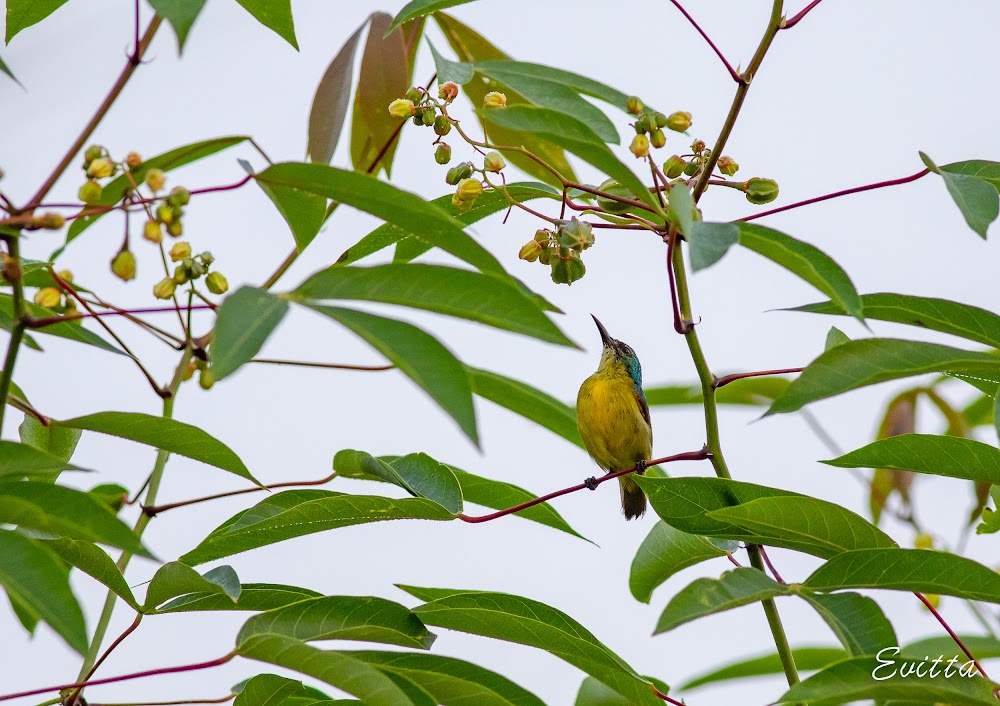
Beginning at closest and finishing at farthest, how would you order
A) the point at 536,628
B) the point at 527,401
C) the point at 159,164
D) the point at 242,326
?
the point at 242,326 → the point at 159,164 → the point at 536,628 → the point at 527,401

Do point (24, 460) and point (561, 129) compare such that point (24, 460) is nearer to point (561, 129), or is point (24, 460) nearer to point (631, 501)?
point (561, 129)

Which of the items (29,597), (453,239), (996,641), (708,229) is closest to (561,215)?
(453,239)

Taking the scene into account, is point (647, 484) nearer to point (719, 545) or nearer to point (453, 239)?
point (719, 545)

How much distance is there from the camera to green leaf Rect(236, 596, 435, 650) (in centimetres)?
162

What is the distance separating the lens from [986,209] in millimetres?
1549

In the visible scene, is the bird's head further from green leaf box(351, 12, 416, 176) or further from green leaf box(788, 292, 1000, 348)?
green leaf box(788, 292, 1000, 348)

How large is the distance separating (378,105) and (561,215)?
1.70 ft

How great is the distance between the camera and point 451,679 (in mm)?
1622

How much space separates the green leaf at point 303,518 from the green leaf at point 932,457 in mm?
682

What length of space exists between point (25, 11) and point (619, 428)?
2.50 meters

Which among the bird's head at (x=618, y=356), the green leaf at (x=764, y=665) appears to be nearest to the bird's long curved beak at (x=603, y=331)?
the bird's head at (x=618, y=356)

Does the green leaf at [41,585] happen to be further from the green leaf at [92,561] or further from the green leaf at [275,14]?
the green leaf at [275,14]

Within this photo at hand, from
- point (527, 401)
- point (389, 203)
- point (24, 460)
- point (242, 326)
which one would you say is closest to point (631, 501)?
point (527, 401)

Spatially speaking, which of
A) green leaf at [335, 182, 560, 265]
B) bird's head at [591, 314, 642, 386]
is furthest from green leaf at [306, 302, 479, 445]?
bird's head at [591, 314, 642, 386]
